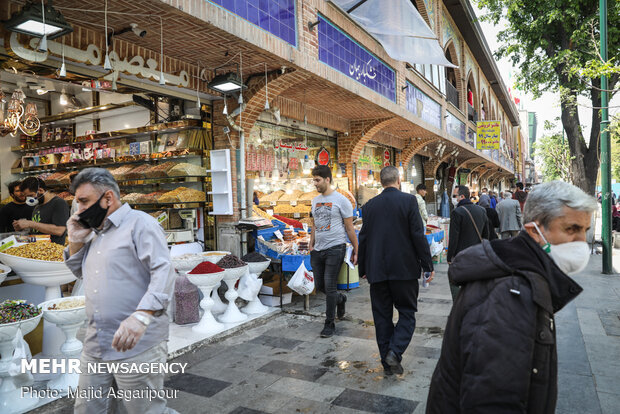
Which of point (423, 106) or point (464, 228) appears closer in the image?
point (464, 228)

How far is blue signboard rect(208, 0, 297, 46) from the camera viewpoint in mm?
5590

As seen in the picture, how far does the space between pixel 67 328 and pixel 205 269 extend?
6.03 feet

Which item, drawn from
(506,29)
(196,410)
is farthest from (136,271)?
(506,29)

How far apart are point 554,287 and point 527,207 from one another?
34 centimetres

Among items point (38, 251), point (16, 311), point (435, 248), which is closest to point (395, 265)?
point (16, 311)

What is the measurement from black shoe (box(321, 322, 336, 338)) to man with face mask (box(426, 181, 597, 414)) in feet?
11.8

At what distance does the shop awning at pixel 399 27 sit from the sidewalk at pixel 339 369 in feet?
19.2

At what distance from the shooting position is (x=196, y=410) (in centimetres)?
338

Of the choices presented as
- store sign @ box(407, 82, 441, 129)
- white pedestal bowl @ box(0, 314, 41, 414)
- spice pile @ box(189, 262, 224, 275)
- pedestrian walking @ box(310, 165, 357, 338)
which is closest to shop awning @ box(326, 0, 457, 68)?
store sign @ box(407, 82, 441, 129)

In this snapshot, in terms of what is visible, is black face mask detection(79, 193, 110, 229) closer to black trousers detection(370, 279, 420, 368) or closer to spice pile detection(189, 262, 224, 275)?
black trousers detection(370, 279, 420, 368)

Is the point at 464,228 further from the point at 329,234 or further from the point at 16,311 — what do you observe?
the point at 16,311

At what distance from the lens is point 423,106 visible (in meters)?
13.8

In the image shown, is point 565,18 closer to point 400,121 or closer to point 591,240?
point 400,121

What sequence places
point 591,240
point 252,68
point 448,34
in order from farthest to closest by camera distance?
point 448,34, point 591,240, point 252,68
